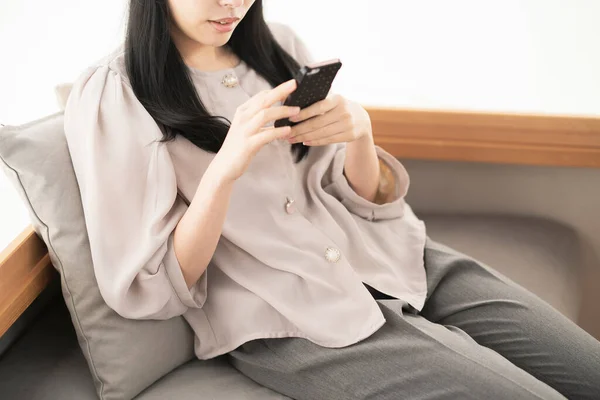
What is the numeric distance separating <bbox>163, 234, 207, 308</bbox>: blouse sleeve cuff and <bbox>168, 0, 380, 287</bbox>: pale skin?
0.03 ft

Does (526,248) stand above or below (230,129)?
below

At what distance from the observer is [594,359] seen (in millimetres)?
1128

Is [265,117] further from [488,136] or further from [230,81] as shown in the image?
[488,136]

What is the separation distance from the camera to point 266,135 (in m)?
0.96

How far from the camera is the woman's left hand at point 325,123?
1048mm

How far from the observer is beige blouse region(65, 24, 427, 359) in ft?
3.38

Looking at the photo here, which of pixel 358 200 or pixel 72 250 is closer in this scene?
pixel 72 250

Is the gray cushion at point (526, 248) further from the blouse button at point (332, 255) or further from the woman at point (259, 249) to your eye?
the blouse button at point (332, 255)

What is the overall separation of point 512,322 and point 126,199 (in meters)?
0.72

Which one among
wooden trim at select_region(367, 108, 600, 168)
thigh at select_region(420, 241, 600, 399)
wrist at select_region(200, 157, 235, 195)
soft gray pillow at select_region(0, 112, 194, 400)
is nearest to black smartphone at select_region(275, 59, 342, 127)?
wrist at select_region(200, 157, 235, 195)

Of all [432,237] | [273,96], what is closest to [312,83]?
[273,96]

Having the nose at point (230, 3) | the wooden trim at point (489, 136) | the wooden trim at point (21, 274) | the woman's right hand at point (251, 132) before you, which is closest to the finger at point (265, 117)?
the woman's right hand at point (251, 132)

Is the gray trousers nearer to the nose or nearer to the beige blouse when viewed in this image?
the beige blouse

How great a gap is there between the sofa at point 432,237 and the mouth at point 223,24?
0.33 m
